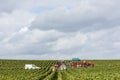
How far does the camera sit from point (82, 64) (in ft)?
297

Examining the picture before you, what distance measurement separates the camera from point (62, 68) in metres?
77.4

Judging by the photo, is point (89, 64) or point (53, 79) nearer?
point (53, 79)

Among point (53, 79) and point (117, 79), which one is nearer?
point (117, 79)

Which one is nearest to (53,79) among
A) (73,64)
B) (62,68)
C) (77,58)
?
(62,68)

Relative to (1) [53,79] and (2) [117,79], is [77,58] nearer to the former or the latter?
(1) [53,79]

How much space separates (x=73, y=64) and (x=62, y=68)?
13110 millimetres

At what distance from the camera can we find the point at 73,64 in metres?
90.1

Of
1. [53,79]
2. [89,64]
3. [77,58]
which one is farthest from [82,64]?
[53,79]

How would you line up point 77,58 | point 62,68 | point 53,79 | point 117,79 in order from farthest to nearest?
point 77,58, point 62,68, point 53,79, point 117,79

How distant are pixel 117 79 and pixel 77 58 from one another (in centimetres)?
6640

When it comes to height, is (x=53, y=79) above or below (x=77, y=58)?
below

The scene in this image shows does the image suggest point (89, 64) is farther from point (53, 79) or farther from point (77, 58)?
point (53, 79)

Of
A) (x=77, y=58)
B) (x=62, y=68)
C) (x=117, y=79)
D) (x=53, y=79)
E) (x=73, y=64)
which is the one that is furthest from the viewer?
(x=77, y=58)

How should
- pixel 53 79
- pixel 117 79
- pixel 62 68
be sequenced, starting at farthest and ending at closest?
pixel 62 68 → pixel 53 79 → pixel 117 79
